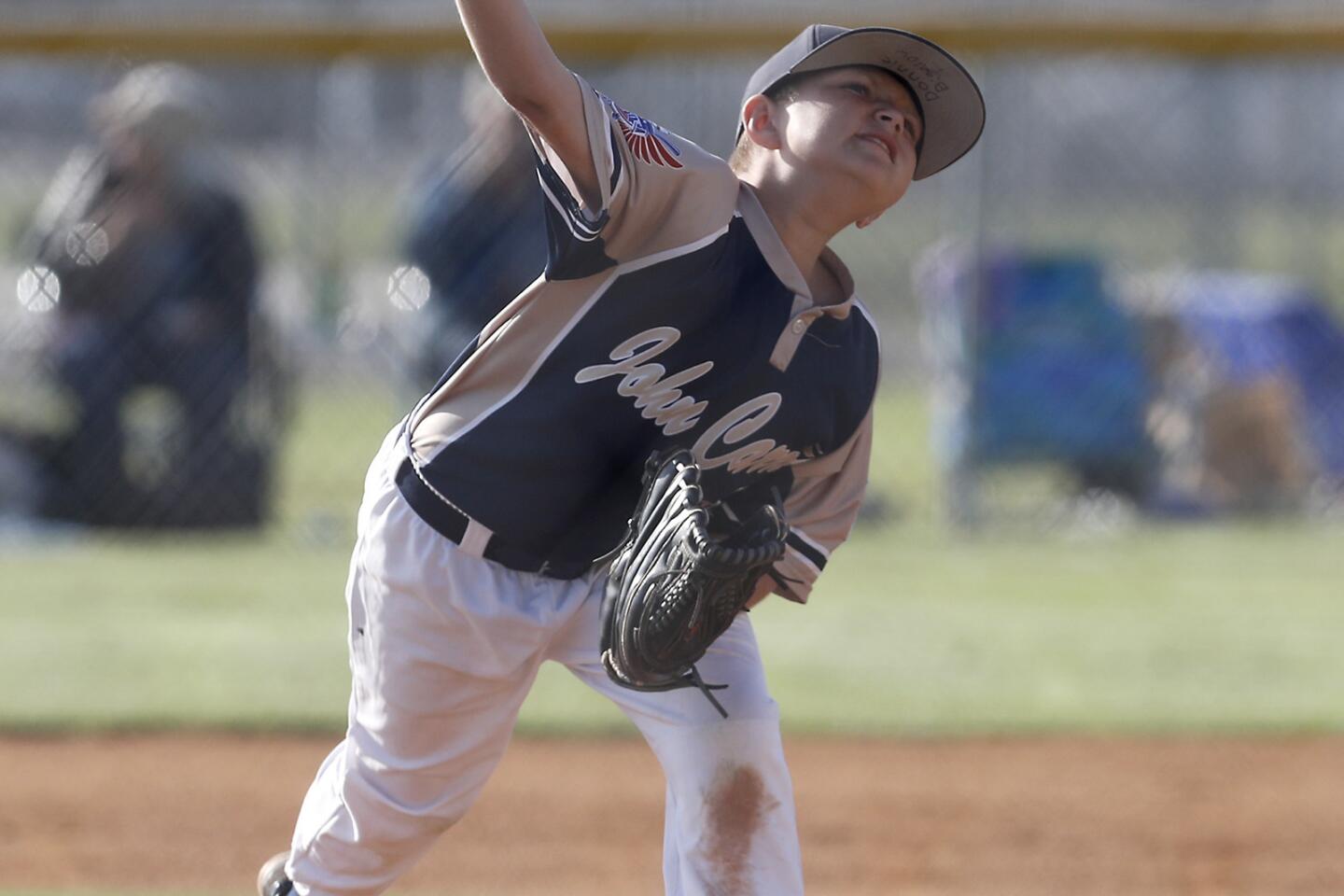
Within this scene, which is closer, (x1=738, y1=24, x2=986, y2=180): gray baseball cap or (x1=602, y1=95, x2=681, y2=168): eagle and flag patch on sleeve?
(x1=602, y1=95, x2=681, y2=168): eagle and flag patch on sleeve

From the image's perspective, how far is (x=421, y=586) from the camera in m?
2.57

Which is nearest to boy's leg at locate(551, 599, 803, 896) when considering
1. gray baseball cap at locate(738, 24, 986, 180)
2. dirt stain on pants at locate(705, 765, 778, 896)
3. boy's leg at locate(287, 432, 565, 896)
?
dirt stain on pants at locate(705, 765, 778, 896)

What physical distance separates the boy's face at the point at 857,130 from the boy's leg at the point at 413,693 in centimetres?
70

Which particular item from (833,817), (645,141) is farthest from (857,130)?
(833,817)

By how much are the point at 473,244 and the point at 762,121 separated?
4.53 metres

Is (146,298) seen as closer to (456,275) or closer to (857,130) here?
(456,275)

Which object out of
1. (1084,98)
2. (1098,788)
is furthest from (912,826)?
(1084,98)

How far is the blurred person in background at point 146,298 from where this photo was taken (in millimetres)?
7289

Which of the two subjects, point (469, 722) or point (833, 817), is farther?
point (833, 817)

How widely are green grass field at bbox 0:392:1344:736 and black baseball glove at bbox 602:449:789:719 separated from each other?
2473mm

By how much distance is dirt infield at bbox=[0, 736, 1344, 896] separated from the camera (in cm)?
368

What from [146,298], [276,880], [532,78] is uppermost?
[532,78]

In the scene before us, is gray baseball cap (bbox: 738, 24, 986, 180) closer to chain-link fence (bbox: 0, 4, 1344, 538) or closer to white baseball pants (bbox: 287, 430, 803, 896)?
white baseball pants (bbox: 287, 430, 803, 896)

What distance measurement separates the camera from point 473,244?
7090 millimetres
